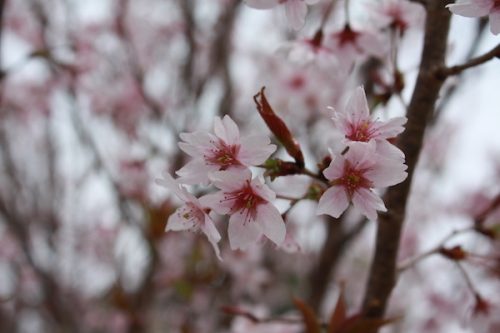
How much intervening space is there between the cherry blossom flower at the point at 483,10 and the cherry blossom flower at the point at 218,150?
36cm

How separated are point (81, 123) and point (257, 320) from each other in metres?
2.37

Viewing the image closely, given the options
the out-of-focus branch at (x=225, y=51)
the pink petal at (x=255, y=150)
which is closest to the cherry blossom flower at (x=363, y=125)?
the pink petal at (x=255, y=150)

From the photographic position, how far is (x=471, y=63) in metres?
0.88

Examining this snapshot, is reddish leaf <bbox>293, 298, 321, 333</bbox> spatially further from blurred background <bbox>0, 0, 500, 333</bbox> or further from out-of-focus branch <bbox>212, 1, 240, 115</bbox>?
out-of-focus branch <bbox>212, 1, 240, 115</bbox>

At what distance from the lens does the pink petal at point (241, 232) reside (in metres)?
0.84

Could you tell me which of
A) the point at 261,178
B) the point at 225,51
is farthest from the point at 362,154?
the point at 225,51

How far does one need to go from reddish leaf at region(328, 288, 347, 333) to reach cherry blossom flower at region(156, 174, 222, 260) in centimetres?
35

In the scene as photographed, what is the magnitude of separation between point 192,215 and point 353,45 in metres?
0.65

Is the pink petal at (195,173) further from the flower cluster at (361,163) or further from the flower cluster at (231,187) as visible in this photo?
the flower cluster at (361,163)

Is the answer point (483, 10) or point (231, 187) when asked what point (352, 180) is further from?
point (483, 10)

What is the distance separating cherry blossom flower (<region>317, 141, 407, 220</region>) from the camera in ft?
2.47

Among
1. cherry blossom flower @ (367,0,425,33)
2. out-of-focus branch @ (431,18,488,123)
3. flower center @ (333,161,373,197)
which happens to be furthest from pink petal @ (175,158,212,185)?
out-of-focus branch @ (431,18,488,123)

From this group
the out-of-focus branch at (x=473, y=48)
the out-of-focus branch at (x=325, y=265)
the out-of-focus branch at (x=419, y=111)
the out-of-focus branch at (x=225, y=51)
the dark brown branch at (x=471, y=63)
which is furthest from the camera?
the out-of-focus branch at (x=225, y=51)

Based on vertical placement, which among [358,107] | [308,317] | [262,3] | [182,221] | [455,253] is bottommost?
[308,317]
